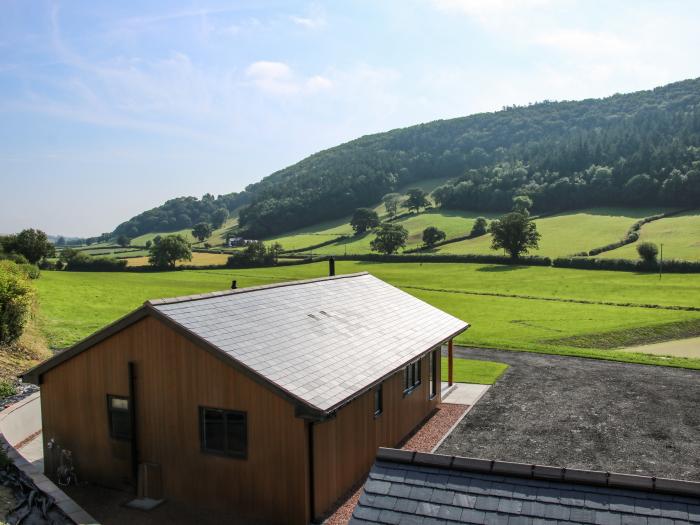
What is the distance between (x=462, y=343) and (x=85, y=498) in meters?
25.2

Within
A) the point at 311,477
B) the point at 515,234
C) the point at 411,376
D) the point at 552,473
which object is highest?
the point at 515,234

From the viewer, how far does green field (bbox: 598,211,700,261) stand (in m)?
75.6

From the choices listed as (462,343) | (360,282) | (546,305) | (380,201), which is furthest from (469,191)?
(360,282)

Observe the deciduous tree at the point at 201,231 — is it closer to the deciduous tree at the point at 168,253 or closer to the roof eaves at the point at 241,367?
the deciduous tree at the point at 168,253

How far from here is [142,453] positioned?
14688mm

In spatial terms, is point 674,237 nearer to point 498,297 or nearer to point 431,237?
point 431,237

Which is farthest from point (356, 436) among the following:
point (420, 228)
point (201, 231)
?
point (201, 231)

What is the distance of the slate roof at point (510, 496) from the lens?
6.71 meters

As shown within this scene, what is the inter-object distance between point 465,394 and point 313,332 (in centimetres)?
1054

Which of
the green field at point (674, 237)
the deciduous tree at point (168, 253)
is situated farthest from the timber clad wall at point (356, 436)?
the deciduous tree at point (168, 253)

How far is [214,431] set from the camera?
13.8m

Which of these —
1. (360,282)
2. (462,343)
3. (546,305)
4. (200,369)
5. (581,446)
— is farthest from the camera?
(546,305)

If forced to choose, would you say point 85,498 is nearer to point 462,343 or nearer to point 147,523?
→ point 147,523

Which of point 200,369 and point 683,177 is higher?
point 683,177
